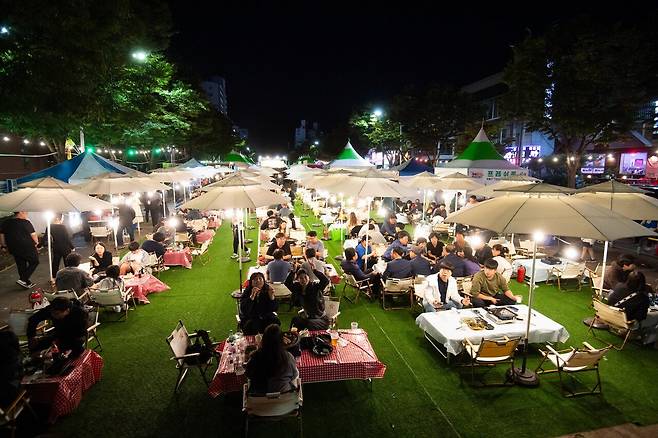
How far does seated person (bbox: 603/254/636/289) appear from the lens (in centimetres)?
814

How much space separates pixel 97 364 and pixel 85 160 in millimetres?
10971

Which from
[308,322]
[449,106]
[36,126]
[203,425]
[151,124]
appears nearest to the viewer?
[203,425]

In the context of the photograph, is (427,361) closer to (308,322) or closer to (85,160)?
(308,322)

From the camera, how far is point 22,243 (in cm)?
1003

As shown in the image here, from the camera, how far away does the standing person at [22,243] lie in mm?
9977

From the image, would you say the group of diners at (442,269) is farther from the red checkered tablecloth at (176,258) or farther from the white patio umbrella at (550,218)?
the red checkered tablecloth at (176,258)

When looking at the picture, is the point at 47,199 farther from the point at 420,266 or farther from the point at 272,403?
the point at 420,266

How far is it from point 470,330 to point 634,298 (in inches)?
144

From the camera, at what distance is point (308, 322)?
6.57 meters

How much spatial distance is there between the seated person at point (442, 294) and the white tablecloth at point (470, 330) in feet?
2.20

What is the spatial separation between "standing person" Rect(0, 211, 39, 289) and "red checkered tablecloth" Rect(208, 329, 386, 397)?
8.01m

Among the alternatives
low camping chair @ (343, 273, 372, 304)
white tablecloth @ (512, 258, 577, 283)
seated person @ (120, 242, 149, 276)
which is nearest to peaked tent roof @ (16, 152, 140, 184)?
seated person @ (120, 242, 149, 276)

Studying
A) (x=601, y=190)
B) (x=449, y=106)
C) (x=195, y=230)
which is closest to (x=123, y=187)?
(x=195, y=230)

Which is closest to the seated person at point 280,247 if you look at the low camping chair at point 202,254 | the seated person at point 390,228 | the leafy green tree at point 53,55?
the low camping chair at point 202,254
